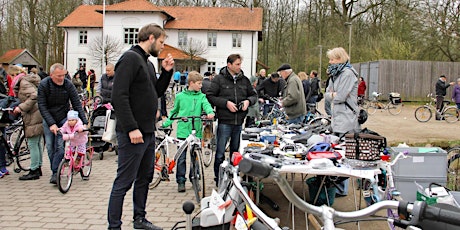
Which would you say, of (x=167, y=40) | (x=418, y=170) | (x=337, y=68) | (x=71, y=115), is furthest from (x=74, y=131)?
(x=167, y=40)

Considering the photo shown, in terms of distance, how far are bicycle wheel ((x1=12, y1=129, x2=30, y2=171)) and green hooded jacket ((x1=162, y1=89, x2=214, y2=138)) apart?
2802 millimetres

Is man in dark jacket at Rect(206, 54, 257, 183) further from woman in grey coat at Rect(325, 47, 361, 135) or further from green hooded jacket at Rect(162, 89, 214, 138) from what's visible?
woman in grey coat at Rect(325, 47, 361, 135)

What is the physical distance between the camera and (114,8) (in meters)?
45.2

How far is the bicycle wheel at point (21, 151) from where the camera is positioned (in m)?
7.77

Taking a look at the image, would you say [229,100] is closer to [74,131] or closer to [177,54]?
[74,131]

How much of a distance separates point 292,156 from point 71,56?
4633cm

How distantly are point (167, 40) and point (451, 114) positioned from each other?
3309cm

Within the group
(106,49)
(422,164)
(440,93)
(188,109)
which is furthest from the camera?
(106,49)

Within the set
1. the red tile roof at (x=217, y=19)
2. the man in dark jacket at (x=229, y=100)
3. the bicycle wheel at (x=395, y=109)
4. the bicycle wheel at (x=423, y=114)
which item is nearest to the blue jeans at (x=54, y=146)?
the man in dark jacket at (x=229, y=100)

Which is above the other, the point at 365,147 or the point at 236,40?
the point at 236,40

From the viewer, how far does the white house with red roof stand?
45.2m

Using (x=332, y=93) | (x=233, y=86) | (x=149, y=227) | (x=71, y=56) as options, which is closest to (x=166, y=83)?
(x=149, y=227)

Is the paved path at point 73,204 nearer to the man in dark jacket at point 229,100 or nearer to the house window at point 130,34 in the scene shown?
the man in dark jacket at point 229,100

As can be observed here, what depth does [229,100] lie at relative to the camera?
6.40m
